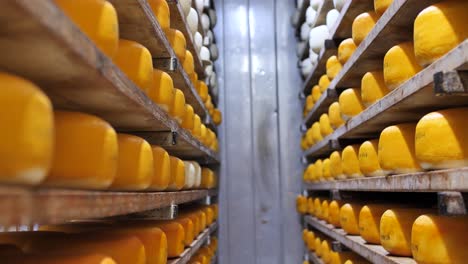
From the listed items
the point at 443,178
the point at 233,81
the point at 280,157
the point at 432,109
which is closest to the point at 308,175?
the point at 280,157

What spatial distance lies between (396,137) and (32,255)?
1.45 m

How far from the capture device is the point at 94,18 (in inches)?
58.4

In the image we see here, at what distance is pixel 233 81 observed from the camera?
5.98m

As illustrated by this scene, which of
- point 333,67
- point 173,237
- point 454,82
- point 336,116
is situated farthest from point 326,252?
point 454,82

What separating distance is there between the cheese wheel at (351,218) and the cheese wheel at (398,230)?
785 millimetres

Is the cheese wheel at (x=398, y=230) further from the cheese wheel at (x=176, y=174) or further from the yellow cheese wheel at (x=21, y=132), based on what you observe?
the yellow cheese wheel at (x=21, y=132)

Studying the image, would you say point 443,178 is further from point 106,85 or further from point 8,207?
point 8,207

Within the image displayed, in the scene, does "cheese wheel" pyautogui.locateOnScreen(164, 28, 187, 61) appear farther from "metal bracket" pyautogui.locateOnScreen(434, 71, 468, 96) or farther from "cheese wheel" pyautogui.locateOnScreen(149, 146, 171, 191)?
"metal bracket" pyautogui.locateOnScreen(434, 71, 468, 96)

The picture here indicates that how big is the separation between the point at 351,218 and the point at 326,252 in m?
0.97

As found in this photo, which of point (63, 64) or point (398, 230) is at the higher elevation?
point (63, 64)

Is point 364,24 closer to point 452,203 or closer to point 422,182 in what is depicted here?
point 422,182

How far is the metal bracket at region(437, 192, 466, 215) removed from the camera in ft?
5.37

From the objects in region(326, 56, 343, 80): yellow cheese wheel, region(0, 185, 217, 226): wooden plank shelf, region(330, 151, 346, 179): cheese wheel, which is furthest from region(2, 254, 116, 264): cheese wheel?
region(326, 56, 343, 80): yellow cheese wheel

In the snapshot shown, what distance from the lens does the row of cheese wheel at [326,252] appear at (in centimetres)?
348
